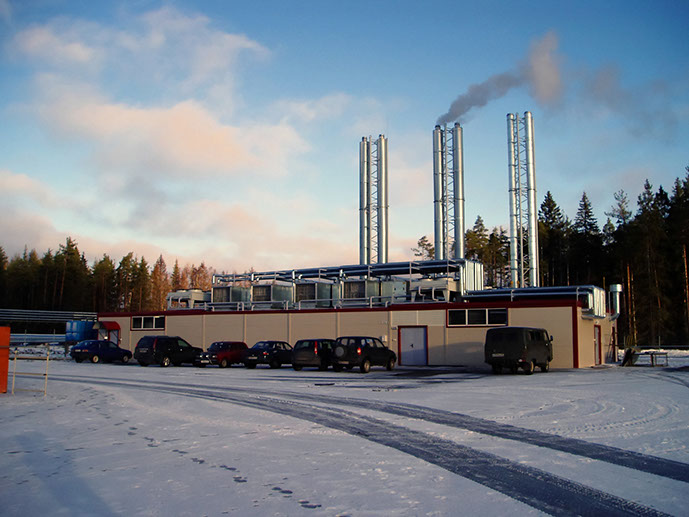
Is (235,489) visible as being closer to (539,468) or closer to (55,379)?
(539,468)

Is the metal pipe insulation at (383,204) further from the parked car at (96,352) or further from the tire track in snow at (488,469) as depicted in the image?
the tire track in snow at (488,469)

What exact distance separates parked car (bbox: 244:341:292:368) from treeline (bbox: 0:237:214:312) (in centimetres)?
5813

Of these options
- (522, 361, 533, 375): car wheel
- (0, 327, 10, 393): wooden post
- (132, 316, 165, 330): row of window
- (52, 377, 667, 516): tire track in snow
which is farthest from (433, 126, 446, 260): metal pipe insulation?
(0, 327, 10, 393): wooden post

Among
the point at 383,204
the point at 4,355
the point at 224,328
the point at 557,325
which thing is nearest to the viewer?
the point at 4,355

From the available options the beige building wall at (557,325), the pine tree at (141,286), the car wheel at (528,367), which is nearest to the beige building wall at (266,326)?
the beige building wall at (557,325)

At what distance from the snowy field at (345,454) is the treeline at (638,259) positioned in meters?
45.4

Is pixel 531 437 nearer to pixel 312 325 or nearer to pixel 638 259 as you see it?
pixel 312 325

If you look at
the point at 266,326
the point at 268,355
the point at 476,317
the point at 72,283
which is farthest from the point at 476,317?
the point at 72,283

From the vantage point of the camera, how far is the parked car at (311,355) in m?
28.5

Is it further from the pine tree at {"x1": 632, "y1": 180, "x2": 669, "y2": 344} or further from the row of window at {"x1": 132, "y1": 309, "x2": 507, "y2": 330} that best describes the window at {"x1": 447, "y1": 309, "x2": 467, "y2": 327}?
the pine tree at {"x1": 632, "y1": 180, "x2": 669, "y2": 344}

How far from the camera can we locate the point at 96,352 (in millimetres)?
36594

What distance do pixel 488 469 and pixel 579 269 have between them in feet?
243

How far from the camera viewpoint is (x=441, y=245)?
133 feet

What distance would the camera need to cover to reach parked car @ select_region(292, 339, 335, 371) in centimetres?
2847
